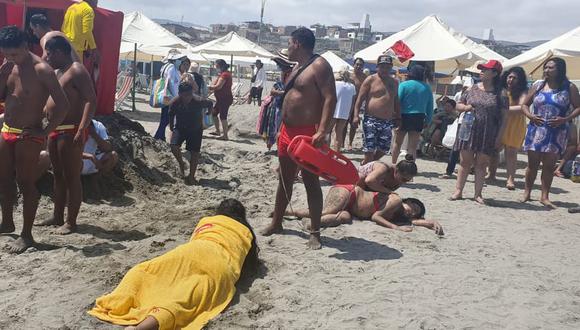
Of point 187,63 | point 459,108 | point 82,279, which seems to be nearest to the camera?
point 82,279

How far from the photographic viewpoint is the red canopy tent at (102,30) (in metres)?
8.91

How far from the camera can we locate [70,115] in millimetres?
4738

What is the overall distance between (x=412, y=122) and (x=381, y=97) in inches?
34.7

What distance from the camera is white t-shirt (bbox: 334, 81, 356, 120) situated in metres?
9.45

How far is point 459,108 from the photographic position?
21.7 ft

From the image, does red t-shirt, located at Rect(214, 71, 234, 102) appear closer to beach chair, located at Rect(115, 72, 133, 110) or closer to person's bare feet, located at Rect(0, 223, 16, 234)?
beach chair, located at Rect(115, 72, 133, 110)

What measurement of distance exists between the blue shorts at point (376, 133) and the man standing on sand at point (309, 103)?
2.64m

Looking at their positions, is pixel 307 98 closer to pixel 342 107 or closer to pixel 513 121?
pixel 513 121

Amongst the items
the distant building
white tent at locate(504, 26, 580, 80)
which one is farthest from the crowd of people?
the distant building

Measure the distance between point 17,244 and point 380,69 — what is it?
477 centimetres

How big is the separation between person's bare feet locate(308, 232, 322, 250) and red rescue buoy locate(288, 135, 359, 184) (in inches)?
23.8

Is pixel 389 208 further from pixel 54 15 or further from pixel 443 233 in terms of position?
pixel 54 15

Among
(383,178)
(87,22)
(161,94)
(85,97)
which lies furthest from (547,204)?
(161,94)

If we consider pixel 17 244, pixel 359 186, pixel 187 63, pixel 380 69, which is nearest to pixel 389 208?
pixel 359 186
